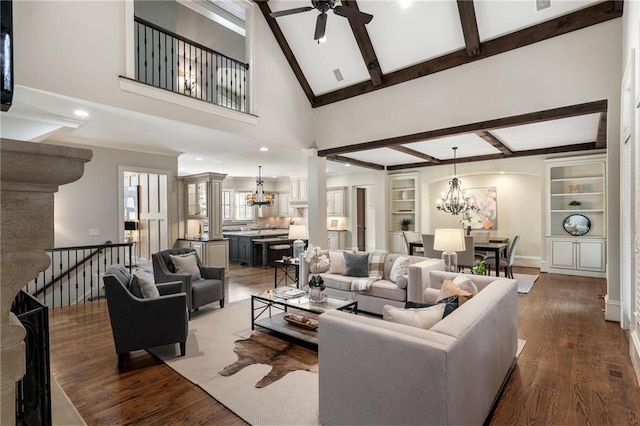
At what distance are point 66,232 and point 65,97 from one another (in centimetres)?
288

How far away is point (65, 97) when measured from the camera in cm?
357

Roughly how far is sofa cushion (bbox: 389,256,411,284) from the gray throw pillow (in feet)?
1.31

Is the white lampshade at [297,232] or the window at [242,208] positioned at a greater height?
the window at [242,208]

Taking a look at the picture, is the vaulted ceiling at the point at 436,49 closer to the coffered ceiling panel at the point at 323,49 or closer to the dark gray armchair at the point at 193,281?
the coffered ceiling panel at the point at 323,49

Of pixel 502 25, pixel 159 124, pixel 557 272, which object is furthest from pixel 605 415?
pixel 557 272

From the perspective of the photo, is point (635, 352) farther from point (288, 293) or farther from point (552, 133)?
point (552, 133)

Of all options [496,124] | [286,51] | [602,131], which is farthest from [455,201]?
[286,51]

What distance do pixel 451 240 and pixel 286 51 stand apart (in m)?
4.42

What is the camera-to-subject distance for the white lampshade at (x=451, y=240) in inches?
163

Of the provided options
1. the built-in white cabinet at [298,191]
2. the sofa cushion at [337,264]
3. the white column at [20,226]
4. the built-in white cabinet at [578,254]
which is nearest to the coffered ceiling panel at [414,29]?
the sofa cushion at [337,264]

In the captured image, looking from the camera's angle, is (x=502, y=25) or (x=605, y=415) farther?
(x=502, y=25)

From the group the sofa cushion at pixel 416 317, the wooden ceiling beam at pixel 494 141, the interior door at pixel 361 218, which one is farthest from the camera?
the interior door at pixel 361 218

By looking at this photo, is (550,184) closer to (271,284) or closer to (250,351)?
(271,284)

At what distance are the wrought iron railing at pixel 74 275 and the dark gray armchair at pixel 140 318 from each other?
2.74 m
